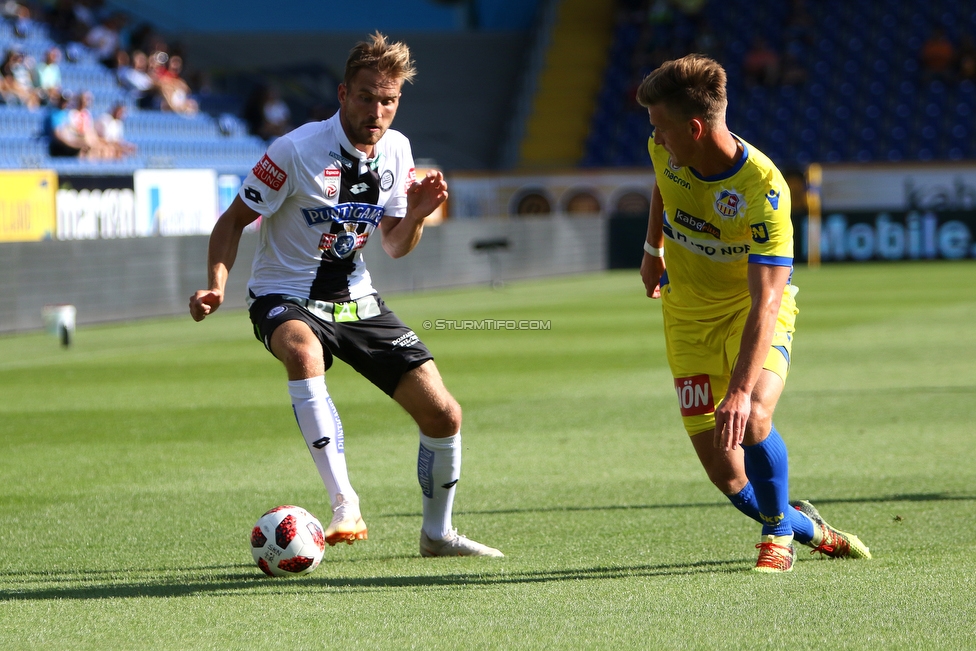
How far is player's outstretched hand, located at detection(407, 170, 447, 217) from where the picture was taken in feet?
17.9

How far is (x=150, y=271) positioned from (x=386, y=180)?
13786mm

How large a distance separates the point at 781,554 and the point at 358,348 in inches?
73.6

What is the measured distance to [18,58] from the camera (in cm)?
2348

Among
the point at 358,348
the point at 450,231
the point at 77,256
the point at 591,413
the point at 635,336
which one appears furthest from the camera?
the point at 450,231

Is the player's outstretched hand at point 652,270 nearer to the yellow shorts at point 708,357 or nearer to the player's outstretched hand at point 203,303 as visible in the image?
the yellow shorts at point 708,357

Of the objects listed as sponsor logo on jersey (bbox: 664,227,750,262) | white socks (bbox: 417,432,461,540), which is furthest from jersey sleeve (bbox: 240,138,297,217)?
sponsor logo on jersey (bbox: 664,227,750,262)

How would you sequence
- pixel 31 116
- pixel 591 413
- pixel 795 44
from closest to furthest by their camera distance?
1. pixel 591 413
2. pixel 31 116
3. pixel 795 44

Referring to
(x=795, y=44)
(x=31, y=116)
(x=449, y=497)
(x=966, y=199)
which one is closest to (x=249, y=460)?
(x=449, y=497)

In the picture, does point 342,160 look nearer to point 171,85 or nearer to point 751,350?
point 751,350

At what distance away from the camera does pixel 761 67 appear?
35250 millimetres

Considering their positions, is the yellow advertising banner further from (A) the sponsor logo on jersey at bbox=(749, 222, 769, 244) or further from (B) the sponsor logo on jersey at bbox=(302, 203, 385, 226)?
→ (A) the sponsor logo on jersey at bbox=(749, 222, 769, 244)

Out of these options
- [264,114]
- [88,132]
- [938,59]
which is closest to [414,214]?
[88,132]

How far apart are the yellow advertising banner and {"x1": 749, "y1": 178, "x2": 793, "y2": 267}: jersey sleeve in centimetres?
1473

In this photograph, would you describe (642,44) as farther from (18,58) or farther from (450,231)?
(18,58)
